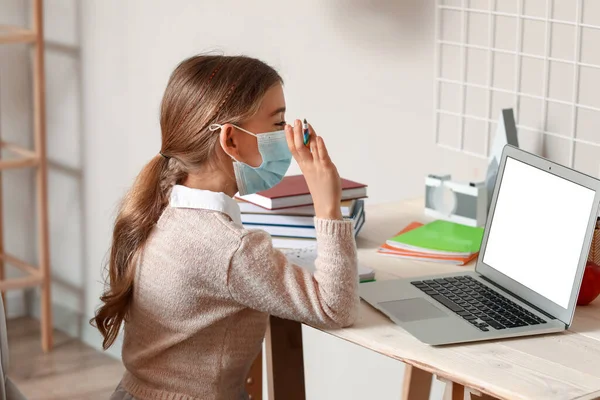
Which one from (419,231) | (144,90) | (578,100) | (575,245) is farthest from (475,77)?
(144,90)

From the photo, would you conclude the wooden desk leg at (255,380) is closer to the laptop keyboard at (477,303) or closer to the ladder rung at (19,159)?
the laptop keyboard at (477,303)

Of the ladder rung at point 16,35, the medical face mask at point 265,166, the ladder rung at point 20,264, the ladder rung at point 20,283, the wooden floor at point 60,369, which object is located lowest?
the wooden floor at point 60,369

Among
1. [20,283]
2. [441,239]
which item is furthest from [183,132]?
[20,283]

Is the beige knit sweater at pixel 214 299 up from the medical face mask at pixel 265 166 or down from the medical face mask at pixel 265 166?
down

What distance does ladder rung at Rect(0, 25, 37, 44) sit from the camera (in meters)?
2.89

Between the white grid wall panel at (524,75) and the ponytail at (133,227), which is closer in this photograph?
the ponytail at (133,227)

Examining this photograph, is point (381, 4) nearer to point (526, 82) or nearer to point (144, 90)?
point (526, 82)

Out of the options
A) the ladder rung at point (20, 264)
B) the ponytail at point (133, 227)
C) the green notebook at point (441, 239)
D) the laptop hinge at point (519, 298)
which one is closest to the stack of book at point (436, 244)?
the green notebook at point (441, 239)

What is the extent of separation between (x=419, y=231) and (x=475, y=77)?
0.40 m

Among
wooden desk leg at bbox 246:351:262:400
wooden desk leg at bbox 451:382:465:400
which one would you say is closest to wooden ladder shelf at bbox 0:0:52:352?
wooden desk leg at bbox 246:351:262:400

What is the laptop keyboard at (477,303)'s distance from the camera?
1.35m

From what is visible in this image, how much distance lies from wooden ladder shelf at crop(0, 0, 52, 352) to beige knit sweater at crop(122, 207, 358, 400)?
65.1 inches

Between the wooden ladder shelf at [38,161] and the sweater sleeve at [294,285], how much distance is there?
1.80 meters

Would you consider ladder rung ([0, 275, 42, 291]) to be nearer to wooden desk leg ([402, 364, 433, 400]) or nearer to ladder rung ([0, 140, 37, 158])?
ladder rung ([0, 140, 37, 158])
